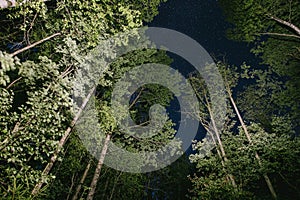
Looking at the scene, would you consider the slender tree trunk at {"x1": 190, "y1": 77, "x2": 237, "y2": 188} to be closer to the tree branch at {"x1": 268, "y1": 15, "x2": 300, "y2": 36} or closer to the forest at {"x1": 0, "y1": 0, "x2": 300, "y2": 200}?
the forest at {"x1": 0, "y1": 0, "x2": 300, "y2": 200}

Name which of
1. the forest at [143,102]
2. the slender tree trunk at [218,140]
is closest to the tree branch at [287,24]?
the forest at [143,102]

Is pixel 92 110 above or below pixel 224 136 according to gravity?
below

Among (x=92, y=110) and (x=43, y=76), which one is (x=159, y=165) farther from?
(x=43, y=76)

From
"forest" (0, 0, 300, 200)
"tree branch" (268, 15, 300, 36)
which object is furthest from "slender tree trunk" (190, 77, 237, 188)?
"tree branch" (268, 15, 300, 36)

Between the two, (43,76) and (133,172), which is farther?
(133,172)

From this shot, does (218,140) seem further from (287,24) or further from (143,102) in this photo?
(287,24)

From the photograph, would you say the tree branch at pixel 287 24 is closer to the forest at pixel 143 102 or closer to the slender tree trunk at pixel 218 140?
the forest at pixel 143 102

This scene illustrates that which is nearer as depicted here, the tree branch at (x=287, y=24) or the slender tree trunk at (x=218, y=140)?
the tree branch at (x=287, y=24)

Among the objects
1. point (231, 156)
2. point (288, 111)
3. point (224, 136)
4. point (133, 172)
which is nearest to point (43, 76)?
point (133, 172)
